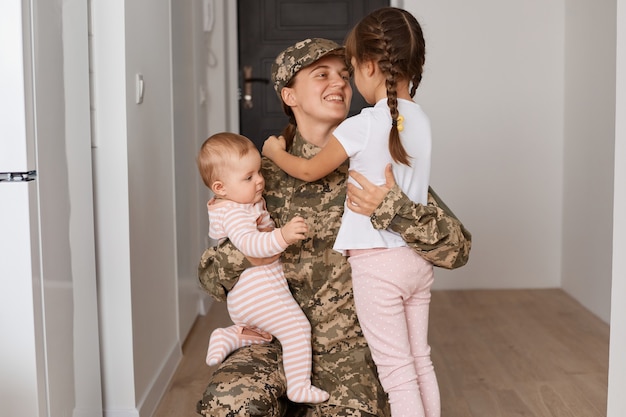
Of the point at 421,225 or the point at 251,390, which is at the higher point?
the point at 421,225

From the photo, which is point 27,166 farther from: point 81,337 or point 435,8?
point 435,8

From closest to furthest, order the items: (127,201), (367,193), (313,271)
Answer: (367,193)
(313,271)
(127,201)

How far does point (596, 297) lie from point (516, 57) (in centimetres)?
159

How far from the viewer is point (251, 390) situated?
76.1 inches

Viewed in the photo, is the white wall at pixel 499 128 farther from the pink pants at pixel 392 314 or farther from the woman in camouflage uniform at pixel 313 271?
the pink pants at pixel 392 314

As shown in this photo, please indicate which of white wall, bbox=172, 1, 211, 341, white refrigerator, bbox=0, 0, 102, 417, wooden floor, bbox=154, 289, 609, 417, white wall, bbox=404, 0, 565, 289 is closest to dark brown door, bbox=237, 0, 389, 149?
white wall, bbox=404, 0, 565, 289

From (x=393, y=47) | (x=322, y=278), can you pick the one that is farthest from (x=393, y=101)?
(x=322, y=278)

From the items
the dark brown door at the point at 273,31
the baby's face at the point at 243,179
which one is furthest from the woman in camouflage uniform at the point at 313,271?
the dark brown door at the point at 273,31

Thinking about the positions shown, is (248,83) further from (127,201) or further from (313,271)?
(313,271)

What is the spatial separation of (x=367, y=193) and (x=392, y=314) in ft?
0.92

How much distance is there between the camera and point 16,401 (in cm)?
189

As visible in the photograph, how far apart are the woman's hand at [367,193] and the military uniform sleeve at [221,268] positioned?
0.94 feet

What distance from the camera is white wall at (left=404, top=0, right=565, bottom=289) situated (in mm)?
5199

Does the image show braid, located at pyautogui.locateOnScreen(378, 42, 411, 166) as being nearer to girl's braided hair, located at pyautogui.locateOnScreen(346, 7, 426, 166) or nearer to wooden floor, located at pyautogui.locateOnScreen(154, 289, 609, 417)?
girl's braided hair, located at pyautogui.locateOnScreen(346, 7, 426, 166)
